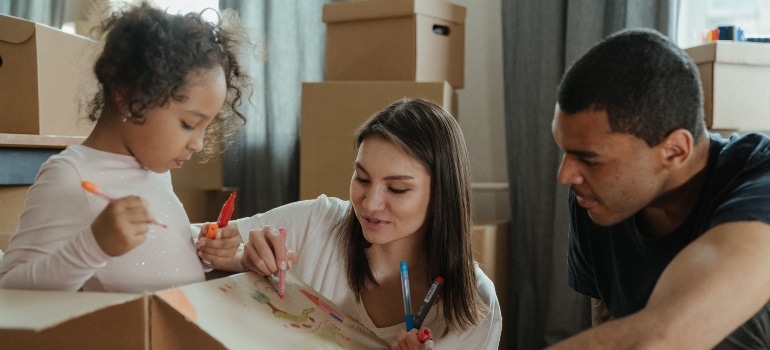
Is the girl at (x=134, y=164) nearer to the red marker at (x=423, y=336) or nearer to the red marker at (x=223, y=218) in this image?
the red marker at (x=223, y=218)

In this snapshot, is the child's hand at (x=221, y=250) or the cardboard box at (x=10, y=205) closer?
the child's hand at (x=221, y=250)

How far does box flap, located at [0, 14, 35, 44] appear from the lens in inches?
74.8

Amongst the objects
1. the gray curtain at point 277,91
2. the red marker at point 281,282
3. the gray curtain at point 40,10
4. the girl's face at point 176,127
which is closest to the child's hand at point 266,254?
the red marker at point 281,282

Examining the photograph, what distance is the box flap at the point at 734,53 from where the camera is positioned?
6.22ft

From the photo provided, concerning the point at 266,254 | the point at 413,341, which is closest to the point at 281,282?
the point at 266,254

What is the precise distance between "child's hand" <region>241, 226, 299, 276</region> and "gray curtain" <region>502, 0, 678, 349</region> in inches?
62.6

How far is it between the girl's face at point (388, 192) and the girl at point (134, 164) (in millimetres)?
317

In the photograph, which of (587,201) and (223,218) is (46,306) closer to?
(223,218)

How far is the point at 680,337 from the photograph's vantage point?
808 millimetres

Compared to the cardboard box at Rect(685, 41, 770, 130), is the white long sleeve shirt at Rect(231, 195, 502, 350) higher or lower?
lower

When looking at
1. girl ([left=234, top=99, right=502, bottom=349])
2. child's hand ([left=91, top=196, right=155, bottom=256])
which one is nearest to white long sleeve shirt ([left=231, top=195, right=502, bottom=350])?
girl ([left=234, top=99, right=502, bottom=349])

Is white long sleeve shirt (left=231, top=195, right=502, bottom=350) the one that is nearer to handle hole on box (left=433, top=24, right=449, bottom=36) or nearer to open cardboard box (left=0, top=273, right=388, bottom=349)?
open cardboard box (left=0, top=273, right=388, bottom=349)

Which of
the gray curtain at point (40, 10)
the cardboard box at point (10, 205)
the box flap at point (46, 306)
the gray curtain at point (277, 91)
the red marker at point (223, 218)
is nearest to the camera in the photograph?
the box flap at point (46, 306)

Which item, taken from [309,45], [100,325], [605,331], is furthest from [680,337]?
[309,45]
